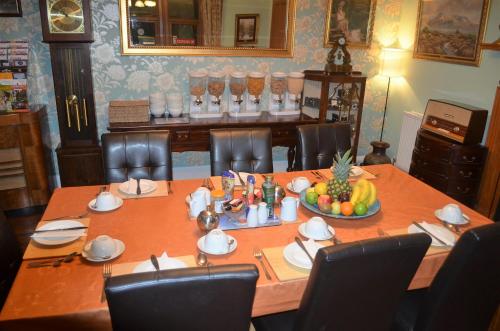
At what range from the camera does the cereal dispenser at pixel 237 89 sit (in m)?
3.68

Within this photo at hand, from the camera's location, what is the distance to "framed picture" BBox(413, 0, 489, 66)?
10.8 ft

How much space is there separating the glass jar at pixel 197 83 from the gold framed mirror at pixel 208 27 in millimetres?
200

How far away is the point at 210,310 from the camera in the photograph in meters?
1.07

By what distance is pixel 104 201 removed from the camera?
186 centimetres

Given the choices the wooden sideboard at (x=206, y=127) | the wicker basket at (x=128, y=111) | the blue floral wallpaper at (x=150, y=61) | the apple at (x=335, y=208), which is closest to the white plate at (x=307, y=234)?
the apple at (x=335, y=208)

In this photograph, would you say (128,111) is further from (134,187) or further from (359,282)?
(359,282)

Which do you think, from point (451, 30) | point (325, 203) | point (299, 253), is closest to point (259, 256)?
point (299, 253)

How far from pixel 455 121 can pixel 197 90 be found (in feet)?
7.14

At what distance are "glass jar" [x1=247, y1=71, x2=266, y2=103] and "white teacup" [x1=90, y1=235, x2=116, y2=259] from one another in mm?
2473

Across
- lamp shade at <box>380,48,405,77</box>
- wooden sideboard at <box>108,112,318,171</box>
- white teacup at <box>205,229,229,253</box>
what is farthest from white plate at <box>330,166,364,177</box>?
lamp shade at <box>380,48,405,77</box>

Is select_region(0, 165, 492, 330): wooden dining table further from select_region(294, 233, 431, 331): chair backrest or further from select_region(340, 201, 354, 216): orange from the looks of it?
select_region(294, 233, 431, 331): chair backrest

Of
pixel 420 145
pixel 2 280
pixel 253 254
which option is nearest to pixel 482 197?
pixel 420 145

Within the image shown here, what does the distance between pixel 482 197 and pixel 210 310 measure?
2905 millimetres

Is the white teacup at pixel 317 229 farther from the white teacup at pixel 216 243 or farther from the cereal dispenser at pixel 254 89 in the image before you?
the cereal dispenser at pixel 254 89
